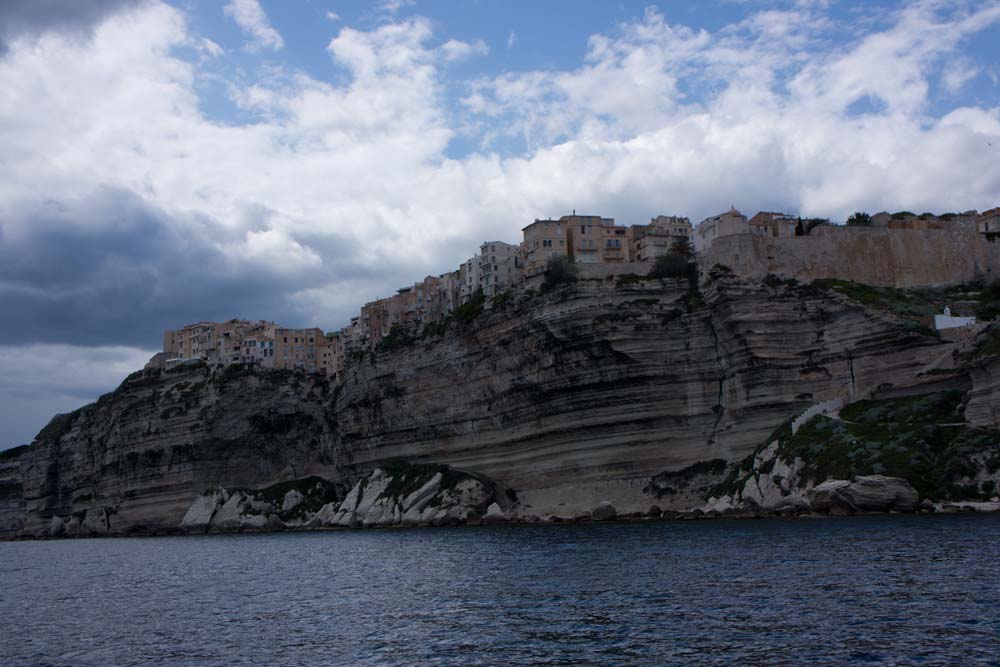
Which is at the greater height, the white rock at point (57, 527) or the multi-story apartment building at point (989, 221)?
the multi-story apartment building at point (989, 221)

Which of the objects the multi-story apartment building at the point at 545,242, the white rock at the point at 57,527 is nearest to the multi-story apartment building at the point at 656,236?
the multi-story apartment building at the point at 545,242

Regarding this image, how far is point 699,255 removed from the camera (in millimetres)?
72438

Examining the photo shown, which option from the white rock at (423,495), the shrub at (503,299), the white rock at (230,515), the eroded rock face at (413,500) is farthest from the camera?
the white rock at (230,515)

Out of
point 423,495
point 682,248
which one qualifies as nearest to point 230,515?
point 423,495

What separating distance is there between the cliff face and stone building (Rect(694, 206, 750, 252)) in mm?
5700

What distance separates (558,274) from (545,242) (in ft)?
32.1

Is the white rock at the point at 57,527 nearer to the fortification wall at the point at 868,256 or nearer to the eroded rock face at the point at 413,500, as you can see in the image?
the eroded rock face at the point at 413,500

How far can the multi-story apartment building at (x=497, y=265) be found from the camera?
293 ft

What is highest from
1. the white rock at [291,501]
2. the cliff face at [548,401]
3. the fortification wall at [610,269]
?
the fortification wall at [610,269]

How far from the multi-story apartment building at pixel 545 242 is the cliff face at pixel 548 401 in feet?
25.0

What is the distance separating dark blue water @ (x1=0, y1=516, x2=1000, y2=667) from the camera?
21.5 m

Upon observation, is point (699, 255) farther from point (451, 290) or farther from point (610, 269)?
point (451, 290)

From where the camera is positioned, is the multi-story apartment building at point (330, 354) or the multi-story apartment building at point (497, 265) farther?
the multi-story apartment building at point (330, 354)

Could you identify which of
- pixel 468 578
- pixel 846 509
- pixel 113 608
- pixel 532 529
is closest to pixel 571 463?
pixel 532 529
